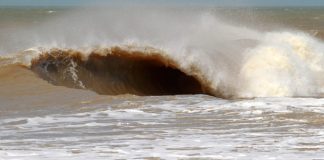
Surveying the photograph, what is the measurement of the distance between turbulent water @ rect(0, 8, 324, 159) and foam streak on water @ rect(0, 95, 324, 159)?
13 millimetres

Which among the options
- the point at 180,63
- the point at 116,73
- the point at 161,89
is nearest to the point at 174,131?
the point at 180,63

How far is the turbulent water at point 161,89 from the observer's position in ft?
24.6

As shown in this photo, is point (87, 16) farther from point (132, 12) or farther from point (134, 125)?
point (134, 125)

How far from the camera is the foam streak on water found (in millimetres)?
7008

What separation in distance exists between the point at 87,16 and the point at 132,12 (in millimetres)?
1342

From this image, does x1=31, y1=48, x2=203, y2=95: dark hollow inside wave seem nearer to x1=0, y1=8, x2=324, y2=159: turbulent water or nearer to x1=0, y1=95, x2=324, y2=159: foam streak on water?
x1=0, y1=8, x2=324, y2=159: turbulent water

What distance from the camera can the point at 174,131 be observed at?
838 cm

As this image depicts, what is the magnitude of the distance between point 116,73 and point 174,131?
255 inches

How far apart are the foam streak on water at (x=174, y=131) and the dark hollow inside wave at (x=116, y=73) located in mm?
2953

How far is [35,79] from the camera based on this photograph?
13.5 m

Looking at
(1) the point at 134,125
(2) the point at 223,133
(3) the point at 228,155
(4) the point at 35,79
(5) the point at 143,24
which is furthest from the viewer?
(5) the point at 143,24

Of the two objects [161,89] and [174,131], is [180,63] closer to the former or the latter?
[161,89]

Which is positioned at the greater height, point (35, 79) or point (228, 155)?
point (35, 79)

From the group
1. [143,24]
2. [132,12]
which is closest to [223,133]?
[143,24]
